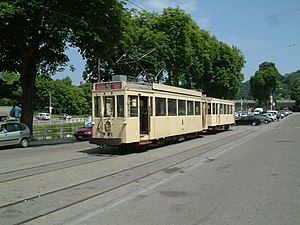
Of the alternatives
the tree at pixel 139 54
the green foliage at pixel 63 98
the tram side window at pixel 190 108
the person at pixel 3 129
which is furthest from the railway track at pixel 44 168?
the green foliage at pixel 63 98

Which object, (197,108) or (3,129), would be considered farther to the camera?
(197,108)

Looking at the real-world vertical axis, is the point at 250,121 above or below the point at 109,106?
below

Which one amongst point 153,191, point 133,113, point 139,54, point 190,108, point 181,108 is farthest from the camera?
point 139,54

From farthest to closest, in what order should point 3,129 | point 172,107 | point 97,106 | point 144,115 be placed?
1. point 3,129
2. point 172,107
3. point 144,115
4. point 97,106

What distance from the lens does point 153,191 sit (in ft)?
30.2

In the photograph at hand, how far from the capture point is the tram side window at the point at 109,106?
18.1 metres

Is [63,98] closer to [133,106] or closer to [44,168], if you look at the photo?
[133,106]

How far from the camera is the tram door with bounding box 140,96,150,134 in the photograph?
19.3 metres

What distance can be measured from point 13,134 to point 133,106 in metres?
8.73

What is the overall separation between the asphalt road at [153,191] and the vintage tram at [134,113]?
109 inches

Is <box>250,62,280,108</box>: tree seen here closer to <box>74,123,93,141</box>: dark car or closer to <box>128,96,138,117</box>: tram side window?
<box>74,123,93,141</box>: dark car

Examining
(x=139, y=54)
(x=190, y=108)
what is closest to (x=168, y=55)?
(x=139, y=54)

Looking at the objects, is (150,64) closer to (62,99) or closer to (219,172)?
(219,172)

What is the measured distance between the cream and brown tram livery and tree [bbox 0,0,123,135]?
657 centimetres
